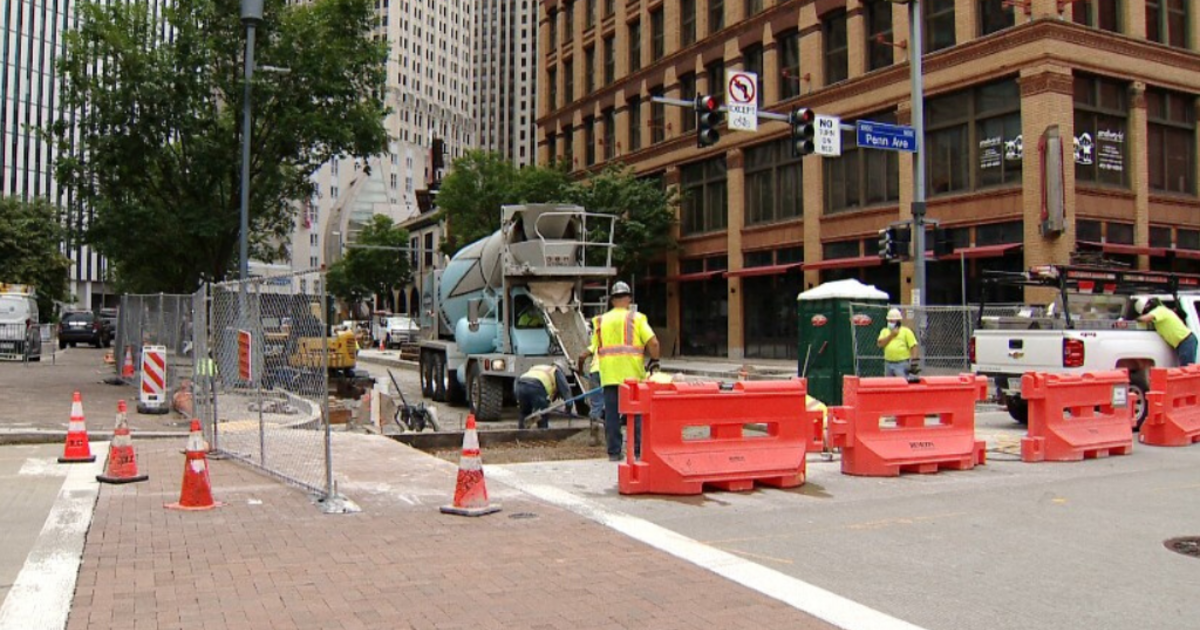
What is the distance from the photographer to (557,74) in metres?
49.2

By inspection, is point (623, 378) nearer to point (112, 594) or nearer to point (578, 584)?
point (578, 584)

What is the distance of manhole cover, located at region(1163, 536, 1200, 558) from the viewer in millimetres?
6859

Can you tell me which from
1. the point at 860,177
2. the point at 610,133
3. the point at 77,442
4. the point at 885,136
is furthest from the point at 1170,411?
the point at 610,133

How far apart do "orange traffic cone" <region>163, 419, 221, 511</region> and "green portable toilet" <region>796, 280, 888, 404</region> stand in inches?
401

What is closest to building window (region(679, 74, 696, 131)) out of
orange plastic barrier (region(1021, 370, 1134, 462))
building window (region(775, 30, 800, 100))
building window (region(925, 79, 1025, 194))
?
building window (region(775, 30, 800, 100))

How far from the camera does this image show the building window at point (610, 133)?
144ft

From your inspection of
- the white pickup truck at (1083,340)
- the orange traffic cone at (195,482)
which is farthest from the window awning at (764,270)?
the orange traffic cone at (195,482)

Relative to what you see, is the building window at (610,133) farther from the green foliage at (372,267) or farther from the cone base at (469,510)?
the cone base at (469,510)

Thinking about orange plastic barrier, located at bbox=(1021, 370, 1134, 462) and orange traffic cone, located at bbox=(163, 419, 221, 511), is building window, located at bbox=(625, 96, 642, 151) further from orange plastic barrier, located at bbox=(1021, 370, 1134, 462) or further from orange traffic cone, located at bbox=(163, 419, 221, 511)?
orange traffic cone, located at bbox=(163, 419, 221, 511)

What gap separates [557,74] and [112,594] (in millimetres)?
45827

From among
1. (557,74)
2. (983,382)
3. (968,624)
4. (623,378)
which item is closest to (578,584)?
(968,624)

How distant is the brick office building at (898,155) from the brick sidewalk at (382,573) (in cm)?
2033

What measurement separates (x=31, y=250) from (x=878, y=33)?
54.0m

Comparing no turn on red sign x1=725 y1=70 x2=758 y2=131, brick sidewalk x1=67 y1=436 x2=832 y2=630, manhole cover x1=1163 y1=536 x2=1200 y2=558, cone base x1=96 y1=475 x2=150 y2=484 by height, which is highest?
no turn on red sign x1=725 y1=70 x2=758 y2=131
